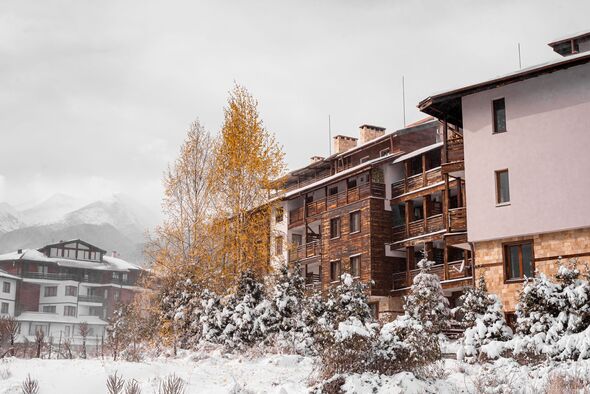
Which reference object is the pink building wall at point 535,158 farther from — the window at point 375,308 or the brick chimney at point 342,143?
the brick chimney at point 342,143

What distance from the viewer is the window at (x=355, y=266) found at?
39.2 meters

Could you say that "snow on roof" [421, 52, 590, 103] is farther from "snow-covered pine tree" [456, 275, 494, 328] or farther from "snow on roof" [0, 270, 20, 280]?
"snow on roof" [0, 270, 20, 280]

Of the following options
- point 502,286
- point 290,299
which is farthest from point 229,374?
Answer: point 502,286

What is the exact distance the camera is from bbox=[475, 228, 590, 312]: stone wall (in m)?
24.3

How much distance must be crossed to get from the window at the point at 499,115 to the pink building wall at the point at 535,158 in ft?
0.81

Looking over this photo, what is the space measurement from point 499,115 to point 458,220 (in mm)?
4751

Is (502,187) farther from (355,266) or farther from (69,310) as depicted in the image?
(69,310)

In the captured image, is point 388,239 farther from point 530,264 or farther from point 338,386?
point 338,386

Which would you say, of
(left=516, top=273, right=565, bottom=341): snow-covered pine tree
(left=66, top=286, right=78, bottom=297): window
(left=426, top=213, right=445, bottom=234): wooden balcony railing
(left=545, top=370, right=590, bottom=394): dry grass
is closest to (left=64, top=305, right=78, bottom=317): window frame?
(left=66, top=286, right=78, bottom=297): window

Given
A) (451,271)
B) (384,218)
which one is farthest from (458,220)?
(384,218)

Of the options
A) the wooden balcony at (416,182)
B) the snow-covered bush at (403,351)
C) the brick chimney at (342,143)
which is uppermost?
the brick chimney at (342,143)

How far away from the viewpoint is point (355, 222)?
40438 mm

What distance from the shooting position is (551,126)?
25.5 meters

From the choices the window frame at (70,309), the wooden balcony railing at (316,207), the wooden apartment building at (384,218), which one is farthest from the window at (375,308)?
the window frame at (70,309)
